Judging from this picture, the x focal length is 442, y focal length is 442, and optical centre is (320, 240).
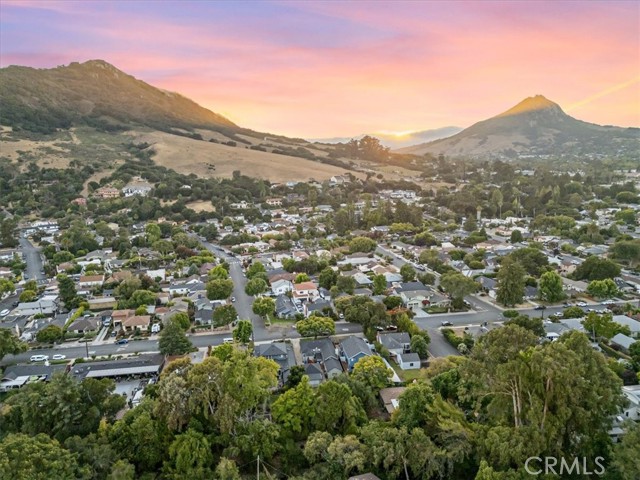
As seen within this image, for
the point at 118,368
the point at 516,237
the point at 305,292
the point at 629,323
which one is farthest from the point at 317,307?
the point at 516,237

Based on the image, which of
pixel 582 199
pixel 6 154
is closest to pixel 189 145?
pixel 6 154

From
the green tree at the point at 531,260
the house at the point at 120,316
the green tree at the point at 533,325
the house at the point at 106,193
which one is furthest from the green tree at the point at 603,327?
the house at the point at 106,193

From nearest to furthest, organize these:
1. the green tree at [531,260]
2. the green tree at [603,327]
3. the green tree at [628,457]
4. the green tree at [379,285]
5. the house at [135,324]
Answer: the green tree at [628,457]
the green tree at [603,327]
the house at [135,324]
the green tree at [379,285]
the green tree at [531,260]

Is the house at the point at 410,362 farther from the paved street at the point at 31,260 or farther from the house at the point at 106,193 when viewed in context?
the house at the point at 106,193

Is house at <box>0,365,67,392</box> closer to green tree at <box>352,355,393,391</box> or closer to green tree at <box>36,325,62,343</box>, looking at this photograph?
green tree at <box>36,325,62,343</box>

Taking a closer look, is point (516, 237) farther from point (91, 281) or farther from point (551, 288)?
point (91, 281)

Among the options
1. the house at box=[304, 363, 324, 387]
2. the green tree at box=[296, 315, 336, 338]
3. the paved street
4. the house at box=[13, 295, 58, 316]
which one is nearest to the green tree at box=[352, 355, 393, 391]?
the house at box=[304, 363, 324, 387]
